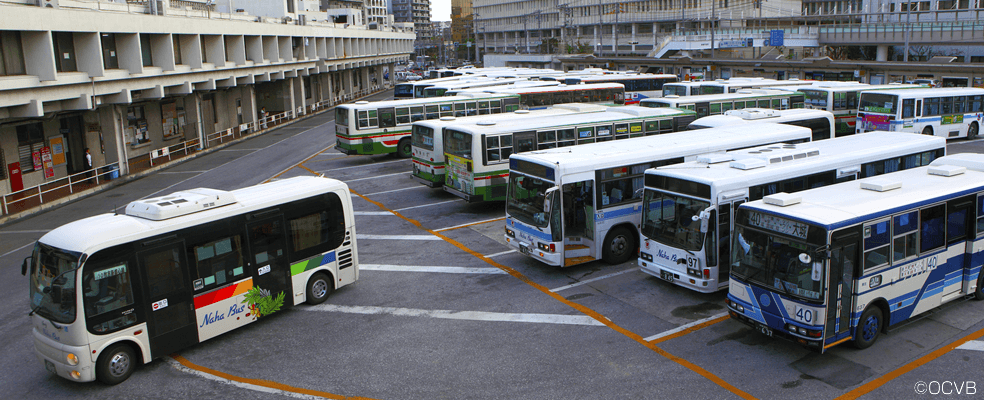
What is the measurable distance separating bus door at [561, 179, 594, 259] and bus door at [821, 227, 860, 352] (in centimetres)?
555

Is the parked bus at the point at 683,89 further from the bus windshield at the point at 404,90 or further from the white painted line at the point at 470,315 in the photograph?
the white painted line at the point at 470,315

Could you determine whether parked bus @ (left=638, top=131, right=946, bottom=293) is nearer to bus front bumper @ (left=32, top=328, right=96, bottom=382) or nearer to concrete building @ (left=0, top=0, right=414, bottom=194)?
bus front bumper @ (left=32, top=328, right=96, bottom=382)

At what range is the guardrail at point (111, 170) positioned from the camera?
23.2m

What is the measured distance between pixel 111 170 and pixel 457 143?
55.5 feet

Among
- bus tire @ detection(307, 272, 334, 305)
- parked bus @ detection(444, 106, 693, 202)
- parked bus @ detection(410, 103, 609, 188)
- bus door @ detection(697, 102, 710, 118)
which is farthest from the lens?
bus door @ detection(697, 102, 710, 118)

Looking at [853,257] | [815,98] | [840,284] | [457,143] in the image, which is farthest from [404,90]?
[840,284]

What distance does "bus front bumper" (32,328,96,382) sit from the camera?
965 cm

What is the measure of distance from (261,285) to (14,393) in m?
3.79

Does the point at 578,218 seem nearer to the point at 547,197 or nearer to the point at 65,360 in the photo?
the point at 547,197

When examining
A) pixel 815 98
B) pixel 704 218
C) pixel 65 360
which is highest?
pixel 815 98

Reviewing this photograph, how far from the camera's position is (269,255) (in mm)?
11961

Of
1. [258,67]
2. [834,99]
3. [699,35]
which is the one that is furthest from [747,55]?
[258,67]

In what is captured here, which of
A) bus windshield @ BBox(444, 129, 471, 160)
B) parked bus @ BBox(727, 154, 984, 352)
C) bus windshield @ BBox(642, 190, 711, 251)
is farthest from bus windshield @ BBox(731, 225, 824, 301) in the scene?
bus windshield @ BBox(444, 129, 471, 160)

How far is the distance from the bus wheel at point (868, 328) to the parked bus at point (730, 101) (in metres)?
18.5
